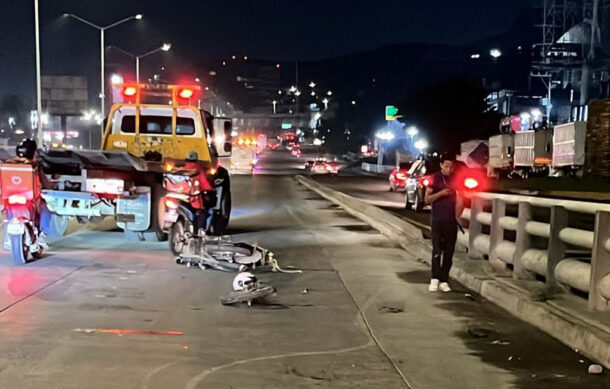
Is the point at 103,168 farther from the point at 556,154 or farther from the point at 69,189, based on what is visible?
the point at 556,154

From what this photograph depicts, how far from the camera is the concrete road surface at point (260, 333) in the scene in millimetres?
6031

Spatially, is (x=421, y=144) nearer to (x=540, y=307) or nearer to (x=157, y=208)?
(x=157, y=208)

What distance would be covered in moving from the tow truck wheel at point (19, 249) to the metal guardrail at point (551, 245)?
7.01 m

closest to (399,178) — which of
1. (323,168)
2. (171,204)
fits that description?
(171,204)

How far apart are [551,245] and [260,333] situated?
12.0 ft

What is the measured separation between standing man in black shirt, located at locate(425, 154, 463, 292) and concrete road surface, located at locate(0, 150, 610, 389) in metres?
0.52

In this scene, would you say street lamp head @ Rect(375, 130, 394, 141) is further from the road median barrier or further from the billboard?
the road median barrier

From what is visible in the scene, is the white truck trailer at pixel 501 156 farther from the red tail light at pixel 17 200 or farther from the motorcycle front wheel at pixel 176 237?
the red tail light at pixel 17 200

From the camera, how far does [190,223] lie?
43.6 feet

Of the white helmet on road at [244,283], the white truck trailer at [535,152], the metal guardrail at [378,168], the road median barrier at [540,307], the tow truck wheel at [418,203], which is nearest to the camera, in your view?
the road median barrier at [540,307]

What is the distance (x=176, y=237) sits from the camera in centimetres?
1290

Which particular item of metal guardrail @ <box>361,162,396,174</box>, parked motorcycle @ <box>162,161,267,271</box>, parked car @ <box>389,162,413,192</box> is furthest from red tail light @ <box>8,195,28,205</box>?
metal guardrail @ <box>361,162,396,174</box>

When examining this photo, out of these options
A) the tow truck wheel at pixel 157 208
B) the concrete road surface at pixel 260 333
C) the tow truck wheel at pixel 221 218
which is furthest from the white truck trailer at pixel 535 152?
the tow truck wheel at pixel 157 208

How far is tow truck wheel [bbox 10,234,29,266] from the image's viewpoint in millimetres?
11117
